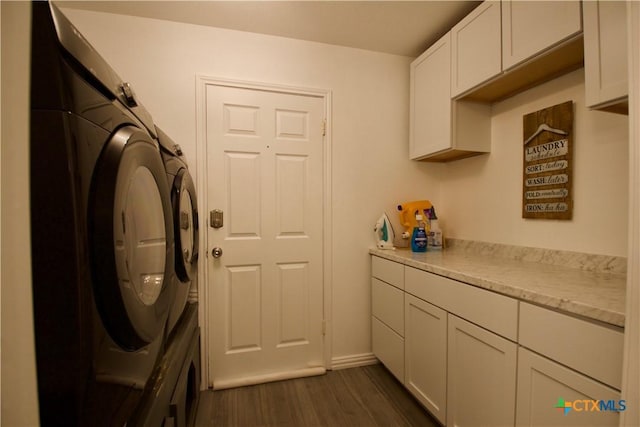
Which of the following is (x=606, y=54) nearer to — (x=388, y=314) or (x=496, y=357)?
(x=496, y=357)

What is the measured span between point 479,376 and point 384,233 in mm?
1069

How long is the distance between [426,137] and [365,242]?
2.91 ft

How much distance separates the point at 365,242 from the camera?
209 centimetres

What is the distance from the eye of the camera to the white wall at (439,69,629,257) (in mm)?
1190

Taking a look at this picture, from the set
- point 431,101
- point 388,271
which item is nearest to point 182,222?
point 388,271

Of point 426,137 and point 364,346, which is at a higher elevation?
point 426,137

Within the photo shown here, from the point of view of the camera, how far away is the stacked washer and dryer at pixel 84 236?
0.42m

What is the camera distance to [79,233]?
45 cm

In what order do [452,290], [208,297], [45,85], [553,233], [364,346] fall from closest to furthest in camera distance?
[45,85]
[452,290]
[553,233]
[208,297]
[364,346]

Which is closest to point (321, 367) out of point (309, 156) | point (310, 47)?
point (309, 156)

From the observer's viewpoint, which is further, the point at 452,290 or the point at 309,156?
the point at 309,156

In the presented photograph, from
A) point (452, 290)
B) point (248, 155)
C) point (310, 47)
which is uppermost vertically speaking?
point (310, 47)

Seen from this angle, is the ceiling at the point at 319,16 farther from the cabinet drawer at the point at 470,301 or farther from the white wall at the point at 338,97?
the cabinet drawer at the point at 470,301

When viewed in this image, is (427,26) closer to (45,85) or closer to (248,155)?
(248,155)
